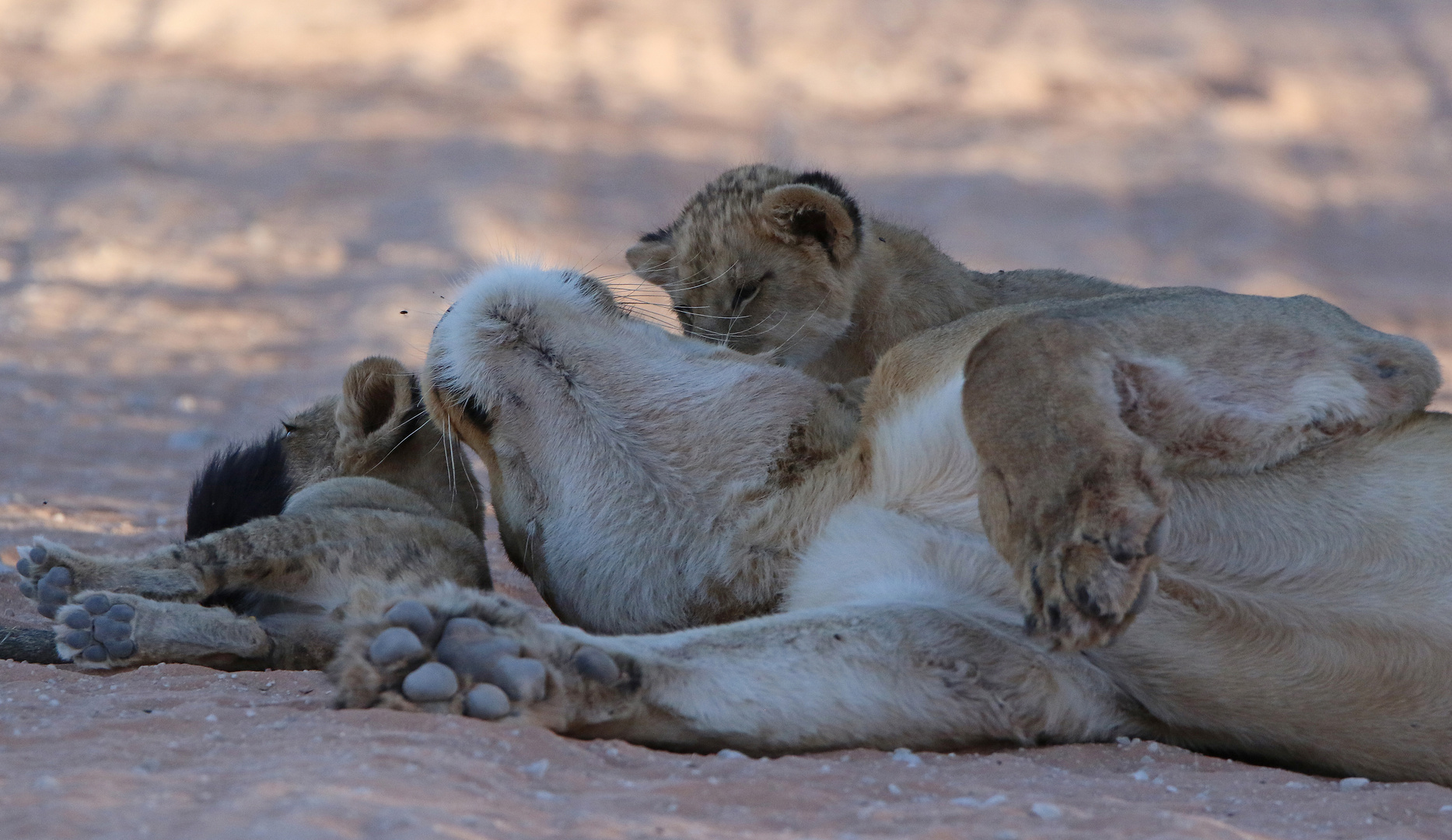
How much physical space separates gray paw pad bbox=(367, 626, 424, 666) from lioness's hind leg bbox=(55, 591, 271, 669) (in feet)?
3.65

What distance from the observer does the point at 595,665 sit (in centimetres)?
281

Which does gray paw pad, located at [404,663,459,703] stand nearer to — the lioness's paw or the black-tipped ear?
the lioness's paw

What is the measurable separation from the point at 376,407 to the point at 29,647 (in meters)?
1.15

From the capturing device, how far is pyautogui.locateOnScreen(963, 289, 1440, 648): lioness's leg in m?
2.57

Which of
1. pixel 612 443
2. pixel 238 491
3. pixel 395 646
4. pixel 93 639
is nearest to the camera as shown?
pixel 395 646

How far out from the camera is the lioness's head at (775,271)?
491cm

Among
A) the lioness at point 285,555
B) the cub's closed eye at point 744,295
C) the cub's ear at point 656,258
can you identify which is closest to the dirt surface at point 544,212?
the lioness at point 285,555

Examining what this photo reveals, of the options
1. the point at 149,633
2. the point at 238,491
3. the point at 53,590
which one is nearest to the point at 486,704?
the point at 149,633

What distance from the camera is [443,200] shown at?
13367 mm

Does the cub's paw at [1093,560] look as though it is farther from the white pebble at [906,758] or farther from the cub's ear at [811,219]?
the cub's ear at [811,219]

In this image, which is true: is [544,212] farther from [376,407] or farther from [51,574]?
[51,574]

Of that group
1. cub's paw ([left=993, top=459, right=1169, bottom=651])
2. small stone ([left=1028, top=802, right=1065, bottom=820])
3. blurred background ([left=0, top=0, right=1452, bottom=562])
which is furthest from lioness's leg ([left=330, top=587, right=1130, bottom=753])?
blurred background ([left=0, top=0, right=1452, bottom=562])

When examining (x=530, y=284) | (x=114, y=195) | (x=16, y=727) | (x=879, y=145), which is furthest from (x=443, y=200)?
(x=16, y=727)

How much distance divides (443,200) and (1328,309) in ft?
35.2
